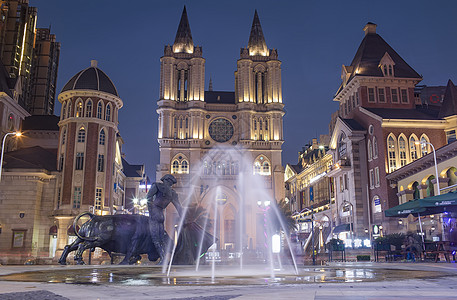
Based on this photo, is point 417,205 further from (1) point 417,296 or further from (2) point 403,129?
(2) point 403,129

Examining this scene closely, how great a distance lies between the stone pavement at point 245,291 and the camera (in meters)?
8.21

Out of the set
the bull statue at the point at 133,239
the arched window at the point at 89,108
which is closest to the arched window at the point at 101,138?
the arched window at the point at 89,108

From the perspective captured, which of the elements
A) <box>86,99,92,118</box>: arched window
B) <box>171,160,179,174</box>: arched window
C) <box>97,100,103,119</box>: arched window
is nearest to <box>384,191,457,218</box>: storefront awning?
<box>97,100,103,119</box>: arched window

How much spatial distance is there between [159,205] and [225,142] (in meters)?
64.5

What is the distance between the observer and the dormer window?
57375 mm

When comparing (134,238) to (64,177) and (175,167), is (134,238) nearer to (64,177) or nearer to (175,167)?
(64,177)

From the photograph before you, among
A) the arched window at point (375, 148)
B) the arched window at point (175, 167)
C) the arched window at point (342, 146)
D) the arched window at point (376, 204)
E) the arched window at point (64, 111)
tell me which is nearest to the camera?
the arched window at point (376, 204)

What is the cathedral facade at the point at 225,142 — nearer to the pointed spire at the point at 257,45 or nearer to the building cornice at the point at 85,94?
the pointed spire at the point at 257,45

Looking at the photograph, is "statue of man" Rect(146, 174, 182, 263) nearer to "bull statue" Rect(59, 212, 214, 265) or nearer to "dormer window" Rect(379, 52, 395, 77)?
"bull statue" Rect(59, 212, 214, 265)

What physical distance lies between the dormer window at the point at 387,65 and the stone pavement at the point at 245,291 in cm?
5112

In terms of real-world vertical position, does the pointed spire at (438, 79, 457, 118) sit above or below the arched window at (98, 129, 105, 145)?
above

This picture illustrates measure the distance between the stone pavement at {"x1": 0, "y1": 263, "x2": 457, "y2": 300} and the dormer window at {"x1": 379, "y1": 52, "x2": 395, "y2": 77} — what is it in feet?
168

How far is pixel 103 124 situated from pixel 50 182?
30.8ft

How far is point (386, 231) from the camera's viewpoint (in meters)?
46.7
